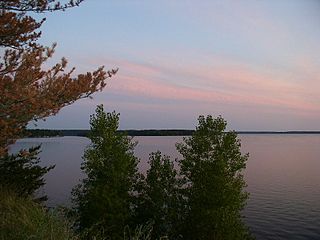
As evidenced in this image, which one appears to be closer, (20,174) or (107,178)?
(20,174)

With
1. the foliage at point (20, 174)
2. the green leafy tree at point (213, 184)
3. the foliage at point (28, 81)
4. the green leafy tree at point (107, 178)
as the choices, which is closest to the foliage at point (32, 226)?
the foliage at point (28, 81)

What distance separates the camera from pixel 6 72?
1014 cm

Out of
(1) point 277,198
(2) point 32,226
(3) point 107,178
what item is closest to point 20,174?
(3) point 107,178

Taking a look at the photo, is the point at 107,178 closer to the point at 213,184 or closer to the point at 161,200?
the point at 161,200

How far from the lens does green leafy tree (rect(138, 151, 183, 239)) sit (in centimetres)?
2411

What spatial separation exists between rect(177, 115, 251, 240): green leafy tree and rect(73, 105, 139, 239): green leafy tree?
148 inches

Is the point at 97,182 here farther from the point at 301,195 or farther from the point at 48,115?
the point at 301,195

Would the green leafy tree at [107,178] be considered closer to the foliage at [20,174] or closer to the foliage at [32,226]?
the foliage at [20,174]

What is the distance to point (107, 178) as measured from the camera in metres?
24.1

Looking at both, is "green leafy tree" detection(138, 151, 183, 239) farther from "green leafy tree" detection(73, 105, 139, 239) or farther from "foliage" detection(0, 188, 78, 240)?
"foliage" detection(0, 188, 78, 240)

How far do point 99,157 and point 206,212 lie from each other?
729 cm

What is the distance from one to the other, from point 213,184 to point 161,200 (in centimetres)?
348

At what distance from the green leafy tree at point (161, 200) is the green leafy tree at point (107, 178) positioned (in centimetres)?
95

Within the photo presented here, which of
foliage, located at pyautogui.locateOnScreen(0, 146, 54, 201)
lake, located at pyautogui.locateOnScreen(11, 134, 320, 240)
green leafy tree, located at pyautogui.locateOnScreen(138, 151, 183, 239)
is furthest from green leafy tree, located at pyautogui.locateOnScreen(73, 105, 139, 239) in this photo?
foliage, located at pyautogui.locateOnScreen(0, 146, 54, 201)
